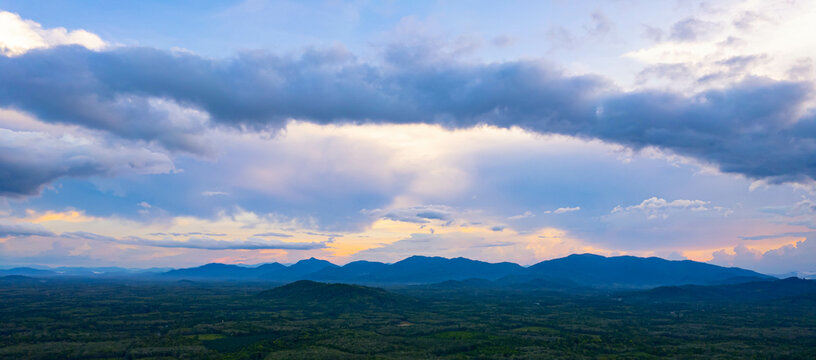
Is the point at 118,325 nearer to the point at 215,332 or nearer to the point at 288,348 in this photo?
the point at 215,332

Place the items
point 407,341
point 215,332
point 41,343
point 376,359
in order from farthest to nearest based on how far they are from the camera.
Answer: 1. point 215,332
2. point 407,341
3. point 41,343
4. point 376,359

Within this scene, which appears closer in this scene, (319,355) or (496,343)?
(319,355)

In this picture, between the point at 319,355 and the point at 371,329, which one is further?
the point at 371,329

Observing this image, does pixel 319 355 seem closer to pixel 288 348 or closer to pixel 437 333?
pixel 288 348

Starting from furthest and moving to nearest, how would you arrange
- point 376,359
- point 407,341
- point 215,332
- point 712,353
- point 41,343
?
point 215,332 → point 407,341 → point 41,343 → point 712,353 → point 376,359

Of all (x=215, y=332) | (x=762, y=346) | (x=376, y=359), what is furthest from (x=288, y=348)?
(x=762, y=346)

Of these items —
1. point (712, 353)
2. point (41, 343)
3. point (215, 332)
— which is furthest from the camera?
point (215, 332)

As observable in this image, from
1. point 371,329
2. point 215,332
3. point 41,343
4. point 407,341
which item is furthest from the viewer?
point 371,329

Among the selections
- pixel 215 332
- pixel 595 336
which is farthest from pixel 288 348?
pixel 595 336

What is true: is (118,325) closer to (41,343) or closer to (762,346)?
(41,343)
